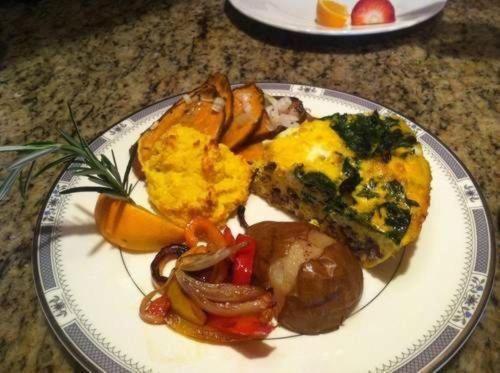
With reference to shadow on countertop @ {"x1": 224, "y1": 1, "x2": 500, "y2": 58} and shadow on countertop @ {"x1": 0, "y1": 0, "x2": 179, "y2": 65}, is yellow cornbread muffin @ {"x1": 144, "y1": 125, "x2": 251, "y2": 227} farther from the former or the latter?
shadow on countertop @ {"x1": 0, "y1": 0, "x2": 179, "y2": 65}

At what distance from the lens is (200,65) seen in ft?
10.0

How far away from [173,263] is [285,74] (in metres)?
1.67

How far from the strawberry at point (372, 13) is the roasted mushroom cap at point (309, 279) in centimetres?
196

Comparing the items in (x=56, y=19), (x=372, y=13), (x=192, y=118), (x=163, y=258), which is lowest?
(x=163, y=258)

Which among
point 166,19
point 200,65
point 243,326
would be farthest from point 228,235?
point 166,19

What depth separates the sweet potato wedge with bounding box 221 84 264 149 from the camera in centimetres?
212

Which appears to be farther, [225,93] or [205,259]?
[225,93]

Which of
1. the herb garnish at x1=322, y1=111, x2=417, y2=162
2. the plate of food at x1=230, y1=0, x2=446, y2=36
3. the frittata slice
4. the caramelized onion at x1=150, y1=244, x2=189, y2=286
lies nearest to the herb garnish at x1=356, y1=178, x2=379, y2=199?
the frittata slice

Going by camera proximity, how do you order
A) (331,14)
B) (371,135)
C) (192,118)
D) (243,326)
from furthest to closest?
(331,14)
(192,118)
(371,135)
(243,326)

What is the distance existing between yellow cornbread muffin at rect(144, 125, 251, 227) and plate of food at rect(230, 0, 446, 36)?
135cm

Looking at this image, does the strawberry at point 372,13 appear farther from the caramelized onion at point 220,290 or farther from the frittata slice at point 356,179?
the caramelized onion at point 220,290

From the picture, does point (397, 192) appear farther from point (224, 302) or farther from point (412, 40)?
point (412, 40)

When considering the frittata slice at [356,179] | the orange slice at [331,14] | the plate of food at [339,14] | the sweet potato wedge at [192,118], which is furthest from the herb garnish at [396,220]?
the orange slice at [331,14]

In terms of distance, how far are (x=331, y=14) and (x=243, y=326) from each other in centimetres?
224
